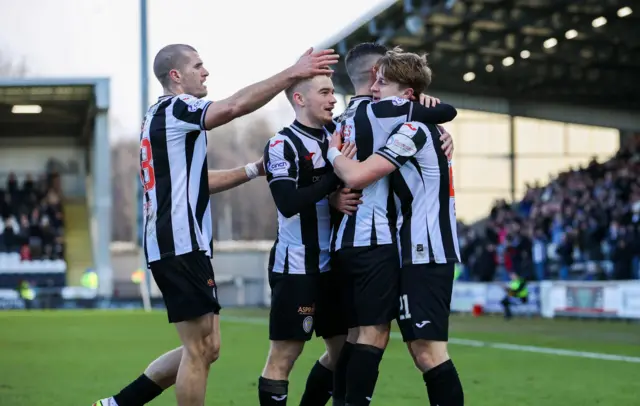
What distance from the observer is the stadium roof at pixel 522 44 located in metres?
29.1

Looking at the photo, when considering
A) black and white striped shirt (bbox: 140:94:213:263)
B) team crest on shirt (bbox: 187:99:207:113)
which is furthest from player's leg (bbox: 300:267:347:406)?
team crest on shirt (bbox: 187:99:207:113)

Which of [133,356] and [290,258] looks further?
[133,356]

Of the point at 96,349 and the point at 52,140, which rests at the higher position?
the point at 52,140

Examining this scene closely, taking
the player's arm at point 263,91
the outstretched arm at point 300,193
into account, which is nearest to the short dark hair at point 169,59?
the player's arm at point 263,91

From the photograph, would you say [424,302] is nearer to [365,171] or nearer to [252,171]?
[365,171]

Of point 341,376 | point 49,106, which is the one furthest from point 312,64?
point 49,106

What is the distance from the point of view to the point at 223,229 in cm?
8325

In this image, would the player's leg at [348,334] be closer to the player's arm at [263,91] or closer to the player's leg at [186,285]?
the player's leg at [186,285]

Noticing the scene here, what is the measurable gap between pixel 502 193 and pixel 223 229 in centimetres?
3858

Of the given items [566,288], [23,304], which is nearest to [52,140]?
[23,304]

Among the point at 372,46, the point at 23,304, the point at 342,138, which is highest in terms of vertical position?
the point at 372,46

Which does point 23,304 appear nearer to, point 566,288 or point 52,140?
point 52,140

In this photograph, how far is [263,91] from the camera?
613 cm

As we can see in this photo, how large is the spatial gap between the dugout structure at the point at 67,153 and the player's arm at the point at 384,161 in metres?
32.9
